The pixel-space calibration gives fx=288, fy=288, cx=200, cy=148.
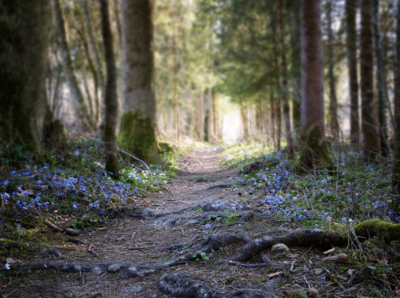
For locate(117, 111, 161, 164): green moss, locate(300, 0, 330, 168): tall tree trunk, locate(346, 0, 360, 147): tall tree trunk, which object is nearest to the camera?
locate(300, 0, 330, 168): tall tree trunk

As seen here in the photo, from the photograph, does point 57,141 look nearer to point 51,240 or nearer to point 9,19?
point 9,19

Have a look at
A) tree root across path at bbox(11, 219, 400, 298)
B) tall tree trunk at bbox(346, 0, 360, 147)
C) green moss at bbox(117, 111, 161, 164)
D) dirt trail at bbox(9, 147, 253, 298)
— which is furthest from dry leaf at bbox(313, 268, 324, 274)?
tall tree trunk at bbox(346, 0, 360, 147)

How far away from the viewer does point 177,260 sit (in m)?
2.95

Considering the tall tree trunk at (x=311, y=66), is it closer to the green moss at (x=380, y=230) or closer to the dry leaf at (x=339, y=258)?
the green moss at (x=380, y=230)

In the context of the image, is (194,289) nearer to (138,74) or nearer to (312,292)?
(312,292)

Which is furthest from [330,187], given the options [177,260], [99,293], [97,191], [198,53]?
[198,53]

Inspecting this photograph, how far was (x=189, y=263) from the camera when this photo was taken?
2.93m

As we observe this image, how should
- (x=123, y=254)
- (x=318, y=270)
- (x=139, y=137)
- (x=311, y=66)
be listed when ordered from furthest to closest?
(x=139, y=137) → (x=311, y=66) → (x=123, y=254) → (x=318, y=270)

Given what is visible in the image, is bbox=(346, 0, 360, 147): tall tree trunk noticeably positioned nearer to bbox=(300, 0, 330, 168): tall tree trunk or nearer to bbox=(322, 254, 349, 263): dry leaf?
bbox=(300, 0, 330, 168): tall tree trunk

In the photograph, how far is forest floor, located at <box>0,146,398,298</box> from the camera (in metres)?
2.35

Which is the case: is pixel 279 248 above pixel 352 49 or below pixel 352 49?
below

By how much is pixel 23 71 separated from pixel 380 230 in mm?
6249

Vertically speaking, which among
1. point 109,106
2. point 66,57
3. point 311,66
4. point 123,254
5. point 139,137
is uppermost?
point 66,57

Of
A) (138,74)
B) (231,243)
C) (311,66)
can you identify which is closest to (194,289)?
(231,243)
